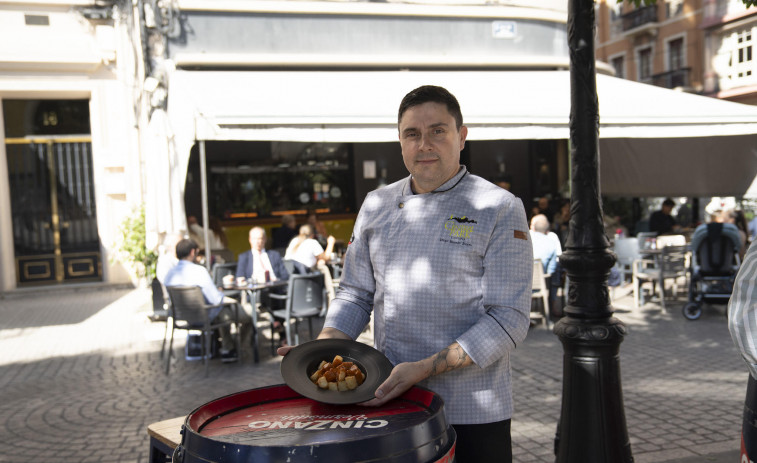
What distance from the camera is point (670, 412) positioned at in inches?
203

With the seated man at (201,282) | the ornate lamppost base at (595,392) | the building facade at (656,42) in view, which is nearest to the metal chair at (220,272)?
the seated man at (201,282)

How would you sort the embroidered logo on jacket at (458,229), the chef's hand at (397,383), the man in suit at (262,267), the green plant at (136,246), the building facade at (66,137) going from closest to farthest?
the chef's hand at (397,383), the embroidered logo on jacket at (458,229), the man in suit at (262,267), the green plant at (136,246), the building facade at (66,137)

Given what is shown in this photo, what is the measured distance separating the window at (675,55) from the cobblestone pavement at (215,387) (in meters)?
24.8

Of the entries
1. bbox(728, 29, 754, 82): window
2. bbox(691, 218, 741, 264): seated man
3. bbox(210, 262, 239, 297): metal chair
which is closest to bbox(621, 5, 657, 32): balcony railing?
bbox(728, 29, 754, 82): window

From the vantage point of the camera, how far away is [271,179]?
15.4 metres

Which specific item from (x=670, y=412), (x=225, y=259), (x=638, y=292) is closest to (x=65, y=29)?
(x=225, y=259)

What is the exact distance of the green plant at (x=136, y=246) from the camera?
37.4 ft

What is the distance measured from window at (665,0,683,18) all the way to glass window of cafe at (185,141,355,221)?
21.7 metres

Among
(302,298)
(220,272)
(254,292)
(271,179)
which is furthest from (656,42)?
(254,292)

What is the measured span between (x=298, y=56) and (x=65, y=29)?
15.1ft

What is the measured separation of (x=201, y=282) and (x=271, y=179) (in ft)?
27.4

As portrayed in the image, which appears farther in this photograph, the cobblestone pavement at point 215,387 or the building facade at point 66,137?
the building facade at point 66,137

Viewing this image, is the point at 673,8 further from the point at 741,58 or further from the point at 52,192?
the point at 52,192

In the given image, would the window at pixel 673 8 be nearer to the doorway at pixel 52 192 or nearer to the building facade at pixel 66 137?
the building facade at pixel 66 137
